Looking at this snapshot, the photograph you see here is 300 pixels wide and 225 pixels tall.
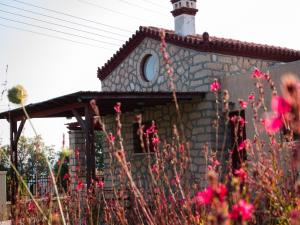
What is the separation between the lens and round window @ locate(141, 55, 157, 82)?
13.3 meters

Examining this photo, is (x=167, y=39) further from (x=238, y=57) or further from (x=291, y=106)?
(x=291, y=106)

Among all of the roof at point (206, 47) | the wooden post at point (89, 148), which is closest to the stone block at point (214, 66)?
the roof at point (206, 47)

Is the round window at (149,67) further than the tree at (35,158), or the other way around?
the round window at (149,67)

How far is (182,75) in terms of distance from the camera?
40.0 feet

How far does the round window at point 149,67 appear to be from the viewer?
13344 mm

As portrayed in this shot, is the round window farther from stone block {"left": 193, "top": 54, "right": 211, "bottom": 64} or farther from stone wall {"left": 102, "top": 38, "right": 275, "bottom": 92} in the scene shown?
stone block {"left": 193, "top": 54, "right": 211, "bottom": 64}

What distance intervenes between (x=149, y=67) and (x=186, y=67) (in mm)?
1825

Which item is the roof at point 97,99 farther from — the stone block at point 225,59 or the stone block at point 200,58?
the stone block at point 225,59

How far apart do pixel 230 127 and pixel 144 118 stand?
2.70m

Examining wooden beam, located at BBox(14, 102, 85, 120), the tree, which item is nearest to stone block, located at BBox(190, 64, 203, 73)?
wooden beam, located at BBox(14, 102, 85, 120)

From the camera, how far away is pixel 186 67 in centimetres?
1205

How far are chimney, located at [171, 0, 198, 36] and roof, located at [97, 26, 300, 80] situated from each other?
0.25 meters

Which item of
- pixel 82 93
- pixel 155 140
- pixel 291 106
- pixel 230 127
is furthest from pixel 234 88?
pixel 291 106

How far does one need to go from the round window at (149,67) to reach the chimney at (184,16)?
1.04 m
